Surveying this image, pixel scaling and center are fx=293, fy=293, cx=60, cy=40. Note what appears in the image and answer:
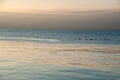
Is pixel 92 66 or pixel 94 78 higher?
pixel 92 66

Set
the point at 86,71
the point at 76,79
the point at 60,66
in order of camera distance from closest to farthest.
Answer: the point at 76,79 < the point at 86,71 < the point at 60,66

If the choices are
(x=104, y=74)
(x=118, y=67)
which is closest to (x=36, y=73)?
(x=104, y=74)

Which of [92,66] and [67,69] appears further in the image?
[92,66]

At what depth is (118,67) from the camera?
28.5 meters

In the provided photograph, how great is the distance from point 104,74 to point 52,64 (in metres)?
7.01

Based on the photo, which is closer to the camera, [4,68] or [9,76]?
[9,76]

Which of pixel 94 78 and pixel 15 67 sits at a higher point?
pixel 15 67

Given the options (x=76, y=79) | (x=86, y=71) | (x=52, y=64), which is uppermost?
(x=52, y=64)

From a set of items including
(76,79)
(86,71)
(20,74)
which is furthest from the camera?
(86,71)

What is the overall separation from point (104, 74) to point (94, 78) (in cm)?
209

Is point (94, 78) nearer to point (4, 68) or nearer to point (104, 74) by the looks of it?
point (104, 74)

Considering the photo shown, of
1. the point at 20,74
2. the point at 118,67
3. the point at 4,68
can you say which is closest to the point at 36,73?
the point at 20,74

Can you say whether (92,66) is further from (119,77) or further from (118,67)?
(119,77)

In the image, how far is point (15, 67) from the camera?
26.7m
